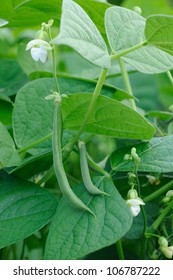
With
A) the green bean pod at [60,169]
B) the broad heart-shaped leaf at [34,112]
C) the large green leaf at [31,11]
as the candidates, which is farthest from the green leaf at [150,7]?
the green bean pod at [60,169]

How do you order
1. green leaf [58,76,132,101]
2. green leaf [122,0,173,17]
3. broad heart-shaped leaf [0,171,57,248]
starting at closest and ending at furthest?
1. broad heart-shaped leaf [0,171,57,248]
2. green leaf [58,76,132,101]
3. green leaf [122,0,173,17]

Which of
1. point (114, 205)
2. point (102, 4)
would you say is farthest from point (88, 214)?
point (102, 4)

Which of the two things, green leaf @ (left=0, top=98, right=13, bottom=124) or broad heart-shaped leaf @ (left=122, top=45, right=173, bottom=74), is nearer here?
broad heart-shaped leaf @ (left=122, top=45, right=173, bottom=74)

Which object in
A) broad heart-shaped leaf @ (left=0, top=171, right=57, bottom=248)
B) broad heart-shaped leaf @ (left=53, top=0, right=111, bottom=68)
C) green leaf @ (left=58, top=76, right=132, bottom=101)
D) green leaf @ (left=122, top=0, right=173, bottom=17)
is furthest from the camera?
green leaf @ (left=122, top=0, right=173, bottom=17)

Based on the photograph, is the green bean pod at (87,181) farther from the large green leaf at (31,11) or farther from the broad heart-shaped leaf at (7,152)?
the large green leaf at (31,11)

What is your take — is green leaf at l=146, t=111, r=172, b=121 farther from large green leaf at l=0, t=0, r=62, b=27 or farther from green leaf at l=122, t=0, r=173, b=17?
green leaf at l=122, t=0, r=173, b=17

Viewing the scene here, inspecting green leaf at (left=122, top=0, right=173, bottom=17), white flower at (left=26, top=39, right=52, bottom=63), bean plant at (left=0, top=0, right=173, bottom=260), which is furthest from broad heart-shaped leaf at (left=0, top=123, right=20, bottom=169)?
green leaf at (left=122, top=0, right=173, bottom=17)

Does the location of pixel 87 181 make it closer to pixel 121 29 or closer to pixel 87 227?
pixel 87 227
